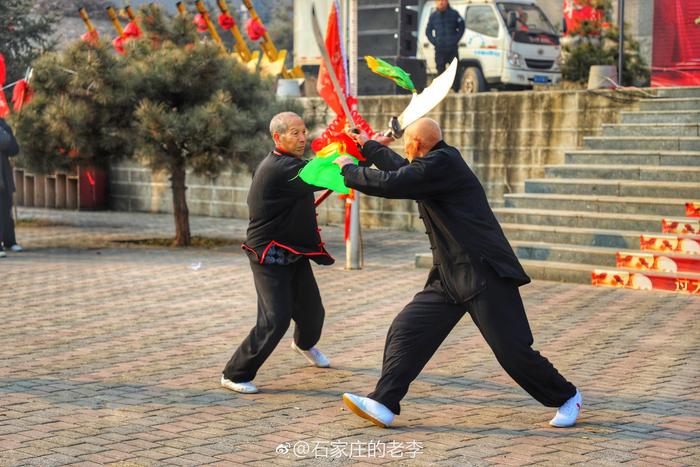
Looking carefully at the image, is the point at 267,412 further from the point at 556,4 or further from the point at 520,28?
the point at 556,4

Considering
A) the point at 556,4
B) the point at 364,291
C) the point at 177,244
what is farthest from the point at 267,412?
the point at 556,4

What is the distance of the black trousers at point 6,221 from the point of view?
52.8ft

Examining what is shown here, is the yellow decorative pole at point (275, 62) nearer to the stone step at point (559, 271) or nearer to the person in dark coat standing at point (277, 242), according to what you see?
the stone step at point (559, 271)

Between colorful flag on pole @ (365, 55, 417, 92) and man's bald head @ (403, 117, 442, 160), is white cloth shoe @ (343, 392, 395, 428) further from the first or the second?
colorful flag on pole @ (365, 55, 417, 92)

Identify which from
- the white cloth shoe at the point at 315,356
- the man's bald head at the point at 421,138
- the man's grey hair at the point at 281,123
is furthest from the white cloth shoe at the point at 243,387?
the man's bald head at the point at 421,138

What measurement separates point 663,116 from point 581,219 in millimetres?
2236

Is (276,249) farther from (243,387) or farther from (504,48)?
(504,48)

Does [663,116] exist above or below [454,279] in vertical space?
above

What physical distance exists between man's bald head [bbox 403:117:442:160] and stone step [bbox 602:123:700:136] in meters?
8.82

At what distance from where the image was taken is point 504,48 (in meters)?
21.9

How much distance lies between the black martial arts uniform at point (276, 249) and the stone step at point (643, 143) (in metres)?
7.81

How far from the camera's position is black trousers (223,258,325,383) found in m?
7.73

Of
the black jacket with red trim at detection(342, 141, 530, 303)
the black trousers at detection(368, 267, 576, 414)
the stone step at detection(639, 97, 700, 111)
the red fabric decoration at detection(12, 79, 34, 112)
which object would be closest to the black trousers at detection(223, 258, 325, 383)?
the black trousers at detection(368, 267, 576, 414)

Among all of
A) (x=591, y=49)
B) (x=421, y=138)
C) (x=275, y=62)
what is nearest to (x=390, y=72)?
(x=421, y=138)
